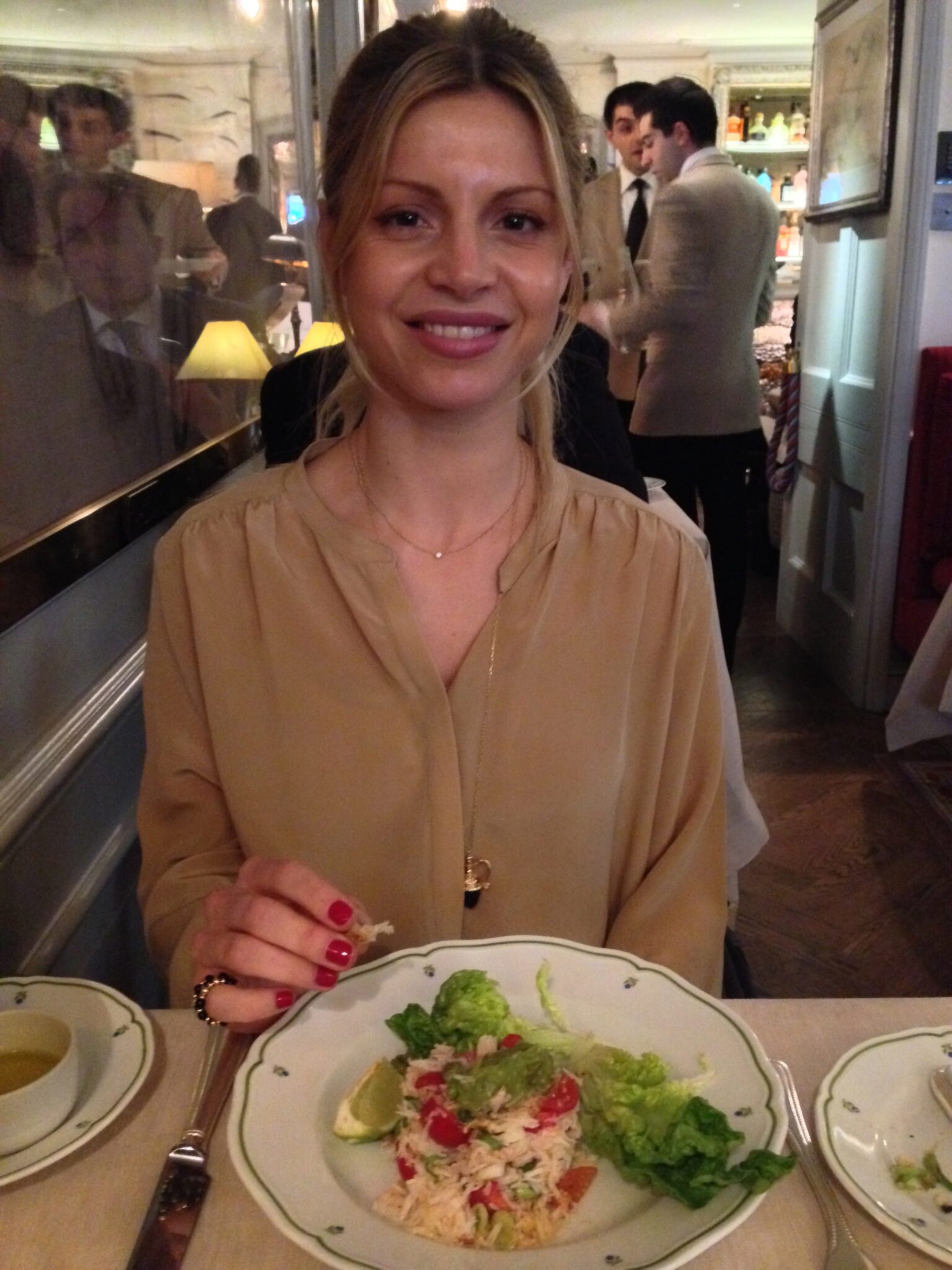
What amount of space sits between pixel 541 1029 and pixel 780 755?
252 centimetres

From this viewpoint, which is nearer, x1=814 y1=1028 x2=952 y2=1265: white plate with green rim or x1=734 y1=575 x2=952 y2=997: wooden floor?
x1=814 y1=1028 x2=952 y2=1265: white plate with green rim

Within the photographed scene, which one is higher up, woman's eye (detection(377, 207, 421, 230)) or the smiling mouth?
woman's eye (detection(377, 207, 421, 230))

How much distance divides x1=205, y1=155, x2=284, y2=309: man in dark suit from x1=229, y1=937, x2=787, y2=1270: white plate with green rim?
157 cm

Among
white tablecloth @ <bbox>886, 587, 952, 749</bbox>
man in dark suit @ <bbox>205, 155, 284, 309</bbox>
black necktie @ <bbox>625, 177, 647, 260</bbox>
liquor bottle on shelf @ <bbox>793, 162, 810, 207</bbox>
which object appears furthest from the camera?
liquor bottle on shelf @ <bbox>793, 162, 810, 207</bbox>

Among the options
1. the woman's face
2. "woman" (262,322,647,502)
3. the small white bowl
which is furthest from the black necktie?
the small white bowl

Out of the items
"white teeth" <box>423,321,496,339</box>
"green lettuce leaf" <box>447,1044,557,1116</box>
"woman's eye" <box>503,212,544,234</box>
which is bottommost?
"green lettuce leaf" <box>447,1044,557,1116</box>

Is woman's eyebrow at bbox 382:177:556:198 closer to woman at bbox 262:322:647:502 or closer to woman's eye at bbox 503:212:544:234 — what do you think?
woman's eye at bbox 503:212:544:234

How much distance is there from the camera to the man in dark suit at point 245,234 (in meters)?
2.04

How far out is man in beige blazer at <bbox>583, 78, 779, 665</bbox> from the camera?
3.21m

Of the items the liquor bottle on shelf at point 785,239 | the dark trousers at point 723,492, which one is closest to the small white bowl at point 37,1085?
the dark trousers at point 723,492

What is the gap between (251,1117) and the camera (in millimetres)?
609

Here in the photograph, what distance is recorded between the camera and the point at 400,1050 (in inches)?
27.3

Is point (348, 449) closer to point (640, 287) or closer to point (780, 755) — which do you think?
point (780, 755)

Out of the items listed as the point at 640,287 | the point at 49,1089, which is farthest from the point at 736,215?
the point at 49,1089
